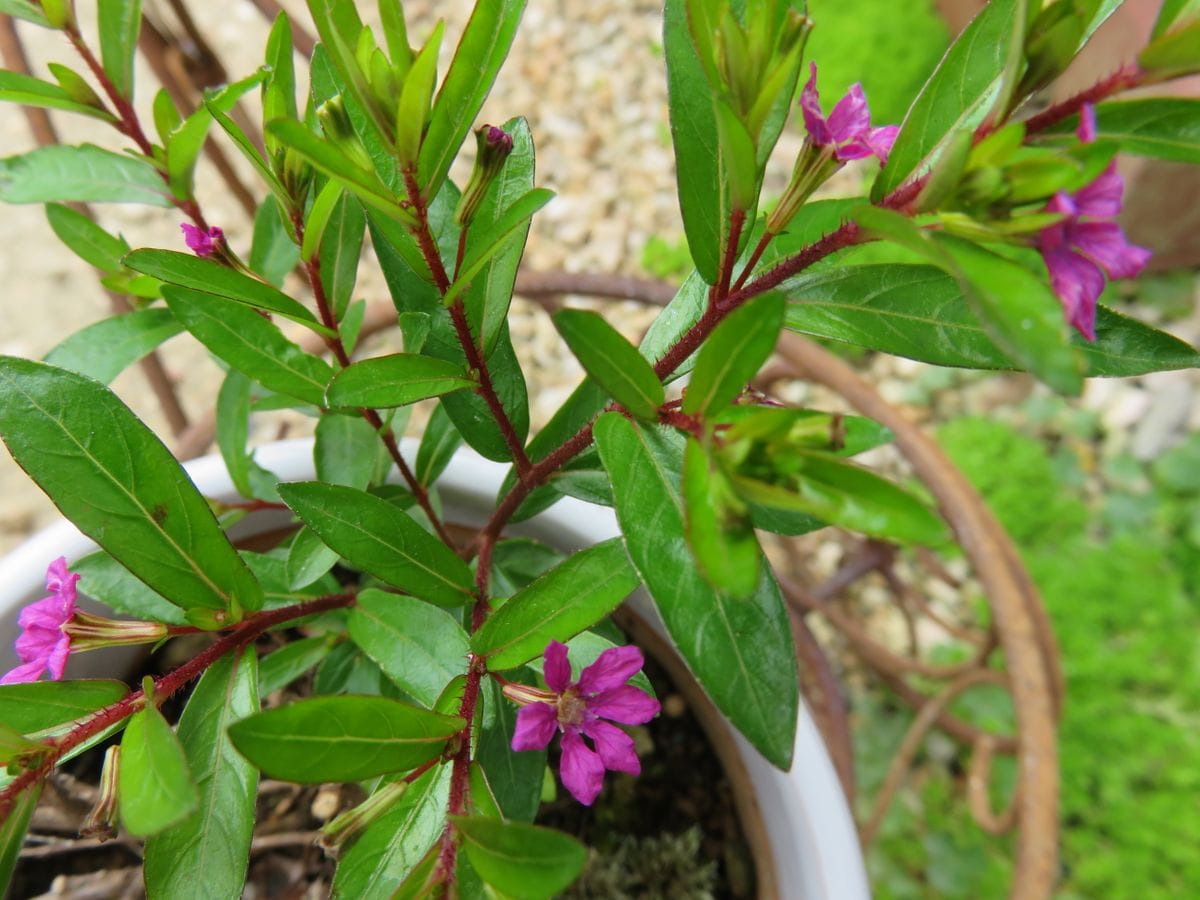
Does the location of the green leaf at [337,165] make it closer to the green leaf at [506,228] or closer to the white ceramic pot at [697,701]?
the green leaf at [506,228]

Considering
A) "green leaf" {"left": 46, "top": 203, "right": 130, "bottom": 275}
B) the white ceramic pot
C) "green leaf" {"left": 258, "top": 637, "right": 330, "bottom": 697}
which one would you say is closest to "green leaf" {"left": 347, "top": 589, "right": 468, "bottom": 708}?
"green leaf" {"left": 258, "top": 637, "right": 330, "bottom": 697}

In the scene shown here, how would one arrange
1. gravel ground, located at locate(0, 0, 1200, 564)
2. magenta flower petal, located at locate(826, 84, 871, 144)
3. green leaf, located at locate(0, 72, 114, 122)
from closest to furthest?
1. magenta flower petal, located at locate(826, 84, 871, 144)
2. green leaf, located at locate(0, 72, 114, 122)
3. gravel ground, located at locate(0, 0, 1200, 564)

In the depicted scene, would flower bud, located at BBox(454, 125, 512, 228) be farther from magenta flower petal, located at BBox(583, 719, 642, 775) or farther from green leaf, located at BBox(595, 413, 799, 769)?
magenta flower petal, located at BBox(583, 719, 642, 775)

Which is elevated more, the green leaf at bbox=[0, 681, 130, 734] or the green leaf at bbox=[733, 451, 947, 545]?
the green leaf at bbox=[733, 451, 947, 545]


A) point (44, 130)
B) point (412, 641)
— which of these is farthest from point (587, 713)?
point (44, 130)

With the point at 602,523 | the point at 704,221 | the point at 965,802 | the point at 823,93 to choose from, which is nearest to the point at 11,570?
the point at 602,523

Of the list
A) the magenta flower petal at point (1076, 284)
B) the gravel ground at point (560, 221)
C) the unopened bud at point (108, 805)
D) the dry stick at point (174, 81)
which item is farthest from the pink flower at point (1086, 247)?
the gravel ground at point (560, 221)

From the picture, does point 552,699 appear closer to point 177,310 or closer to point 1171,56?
point 177,310
